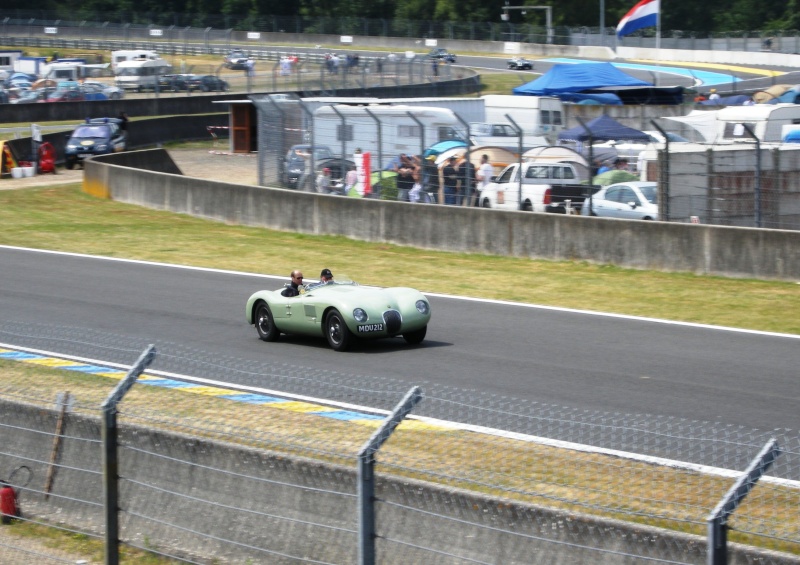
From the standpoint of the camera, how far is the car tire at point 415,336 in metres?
13.0

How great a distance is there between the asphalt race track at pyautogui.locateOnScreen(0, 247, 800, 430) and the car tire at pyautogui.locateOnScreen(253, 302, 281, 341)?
0.15 metres

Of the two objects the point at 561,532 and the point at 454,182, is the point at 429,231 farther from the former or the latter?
the point at 561,532

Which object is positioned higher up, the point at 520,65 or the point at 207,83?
the point at 520,65

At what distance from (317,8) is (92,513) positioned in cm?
10770

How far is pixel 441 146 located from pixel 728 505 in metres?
19.6

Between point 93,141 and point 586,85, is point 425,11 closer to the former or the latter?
point 586,85

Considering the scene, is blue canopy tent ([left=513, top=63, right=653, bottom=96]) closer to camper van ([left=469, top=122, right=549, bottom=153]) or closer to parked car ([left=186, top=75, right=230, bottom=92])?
camper van ([left=469, top=122, right=549, bottom=153])

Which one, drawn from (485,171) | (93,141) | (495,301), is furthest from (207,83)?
(495,301)

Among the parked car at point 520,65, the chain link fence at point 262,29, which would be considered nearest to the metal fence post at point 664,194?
the parked car at point 520,65

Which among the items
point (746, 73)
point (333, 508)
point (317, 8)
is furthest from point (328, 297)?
point (317, 8)

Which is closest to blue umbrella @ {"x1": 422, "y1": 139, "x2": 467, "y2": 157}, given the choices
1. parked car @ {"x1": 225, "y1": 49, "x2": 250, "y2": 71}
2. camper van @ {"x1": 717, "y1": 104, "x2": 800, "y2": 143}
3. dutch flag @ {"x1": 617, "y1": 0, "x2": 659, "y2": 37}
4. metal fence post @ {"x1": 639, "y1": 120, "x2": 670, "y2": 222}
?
metal fence post @ {"x1": 639, "y1": 120, "x2": 670, "y2": 222}

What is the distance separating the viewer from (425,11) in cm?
10862

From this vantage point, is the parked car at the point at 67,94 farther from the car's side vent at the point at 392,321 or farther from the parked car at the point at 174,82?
the car's side vent at the point at 392,321

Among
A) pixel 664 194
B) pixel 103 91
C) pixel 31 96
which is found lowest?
pixel 664 194
